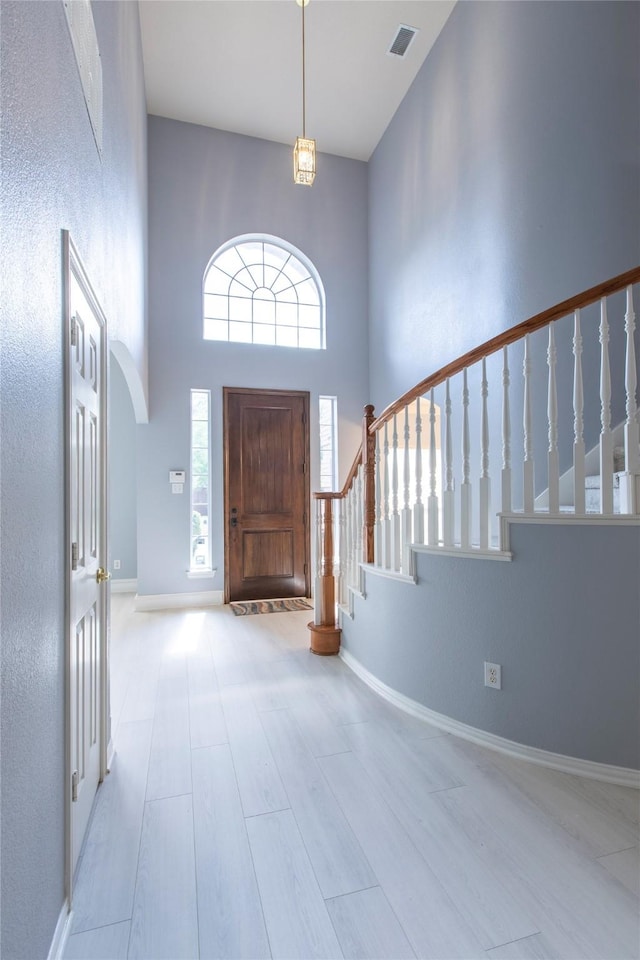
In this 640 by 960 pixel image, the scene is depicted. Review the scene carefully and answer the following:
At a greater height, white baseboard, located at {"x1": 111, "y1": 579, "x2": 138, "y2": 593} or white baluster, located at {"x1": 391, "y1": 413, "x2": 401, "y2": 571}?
white baluster, located at {"x1": 391, "y1": 413, "x2": 401, "y2": 571}

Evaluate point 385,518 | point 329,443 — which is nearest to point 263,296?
point 329,443

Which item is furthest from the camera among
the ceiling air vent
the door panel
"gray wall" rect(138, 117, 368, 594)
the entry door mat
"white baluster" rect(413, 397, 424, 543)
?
"gray wall" rect(138, 117, 368, 594)

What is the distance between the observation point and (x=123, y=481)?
595 centimetres

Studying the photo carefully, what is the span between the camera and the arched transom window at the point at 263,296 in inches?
214

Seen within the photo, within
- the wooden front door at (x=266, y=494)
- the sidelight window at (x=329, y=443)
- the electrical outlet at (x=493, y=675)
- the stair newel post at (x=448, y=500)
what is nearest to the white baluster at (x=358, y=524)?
the stair newel post at (x=448, y=500)

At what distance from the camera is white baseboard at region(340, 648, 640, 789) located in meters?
1.91

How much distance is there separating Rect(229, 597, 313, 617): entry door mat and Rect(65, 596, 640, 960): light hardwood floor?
2141mm

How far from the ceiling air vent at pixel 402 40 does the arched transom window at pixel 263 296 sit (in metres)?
2.08

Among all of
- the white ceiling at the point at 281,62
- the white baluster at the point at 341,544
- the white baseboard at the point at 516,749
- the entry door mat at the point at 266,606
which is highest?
the white ceiling at the point at 281,62

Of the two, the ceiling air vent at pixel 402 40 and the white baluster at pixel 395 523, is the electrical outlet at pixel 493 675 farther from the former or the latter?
the ceiling air vent at pixel 402 40

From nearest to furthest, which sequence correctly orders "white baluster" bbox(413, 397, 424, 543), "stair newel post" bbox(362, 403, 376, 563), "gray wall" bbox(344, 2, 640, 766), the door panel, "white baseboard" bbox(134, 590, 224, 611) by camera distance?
the door panel < "gray wall" bbox(344, 2, 640, 766) < "white baluster" bbox(413, 397, 424, 543) < "stair newel post" bbox(362, 403, 376, 563) < "white baseboard" bbox(134, 590, 224, 611)

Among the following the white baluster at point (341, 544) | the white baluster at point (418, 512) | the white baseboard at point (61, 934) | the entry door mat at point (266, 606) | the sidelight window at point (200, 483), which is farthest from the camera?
the sidelight window at point (200, 483)

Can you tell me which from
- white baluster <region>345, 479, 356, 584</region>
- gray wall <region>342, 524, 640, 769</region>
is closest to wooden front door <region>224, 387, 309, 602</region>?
white baluster <region>345, 479, 356, 584</region>

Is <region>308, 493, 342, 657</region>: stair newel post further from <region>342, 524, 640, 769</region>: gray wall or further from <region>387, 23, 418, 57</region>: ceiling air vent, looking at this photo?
<region>387, 23, 418, 57</region>: ceiling air vent
